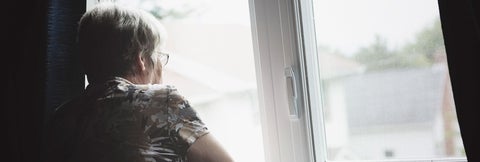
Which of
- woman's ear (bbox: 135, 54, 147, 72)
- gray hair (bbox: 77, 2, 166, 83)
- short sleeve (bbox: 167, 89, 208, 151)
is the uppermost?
gray hair (bbox: 77, 2, 166, 83)

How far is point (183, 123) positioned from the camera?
4.81ft

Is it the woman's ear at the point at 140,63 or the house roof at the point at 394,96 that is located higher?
the woman's ear at the point at 140,63

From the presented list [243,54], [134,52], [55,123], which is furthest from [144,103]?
[243,54]

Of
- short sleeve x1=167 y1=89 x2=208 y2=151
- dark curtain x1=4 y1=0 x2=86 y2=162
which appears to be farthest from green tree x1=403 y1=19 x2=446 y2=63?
dark curtain x1=4 y1=0 x2=86 y2=162

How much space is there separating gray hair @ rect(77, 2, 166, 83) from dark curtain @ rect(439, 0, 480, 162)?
84cm

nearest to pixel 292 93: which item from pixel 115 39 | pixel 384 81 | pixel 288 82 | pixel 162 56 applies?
pixel 288 82

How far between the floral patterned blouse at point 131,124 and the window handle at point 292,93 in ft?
1.01

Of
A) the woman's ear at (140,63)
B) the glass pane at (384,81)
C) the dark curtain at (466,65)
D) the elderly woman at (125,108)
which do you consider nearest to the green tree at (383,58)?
the glass pane at (384,81)

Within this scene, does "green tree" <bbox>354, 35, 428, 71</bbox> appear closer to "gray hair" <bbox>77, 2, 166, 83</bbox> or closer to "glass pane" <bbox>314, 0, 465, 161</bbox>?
"glass pane" <bbox>314, 0, 465, 161</bbox>

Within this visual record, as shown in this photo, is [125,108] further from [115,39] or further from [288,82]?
[288,82]

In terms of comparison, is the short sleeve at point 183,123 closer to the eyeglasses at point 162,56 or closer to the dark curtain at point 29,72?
the eyeglasses at point 162,56

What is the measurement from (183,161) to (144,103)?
20cm

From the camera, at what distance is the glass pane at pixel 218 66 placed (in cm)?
177

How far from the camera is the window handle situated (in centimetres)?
163
